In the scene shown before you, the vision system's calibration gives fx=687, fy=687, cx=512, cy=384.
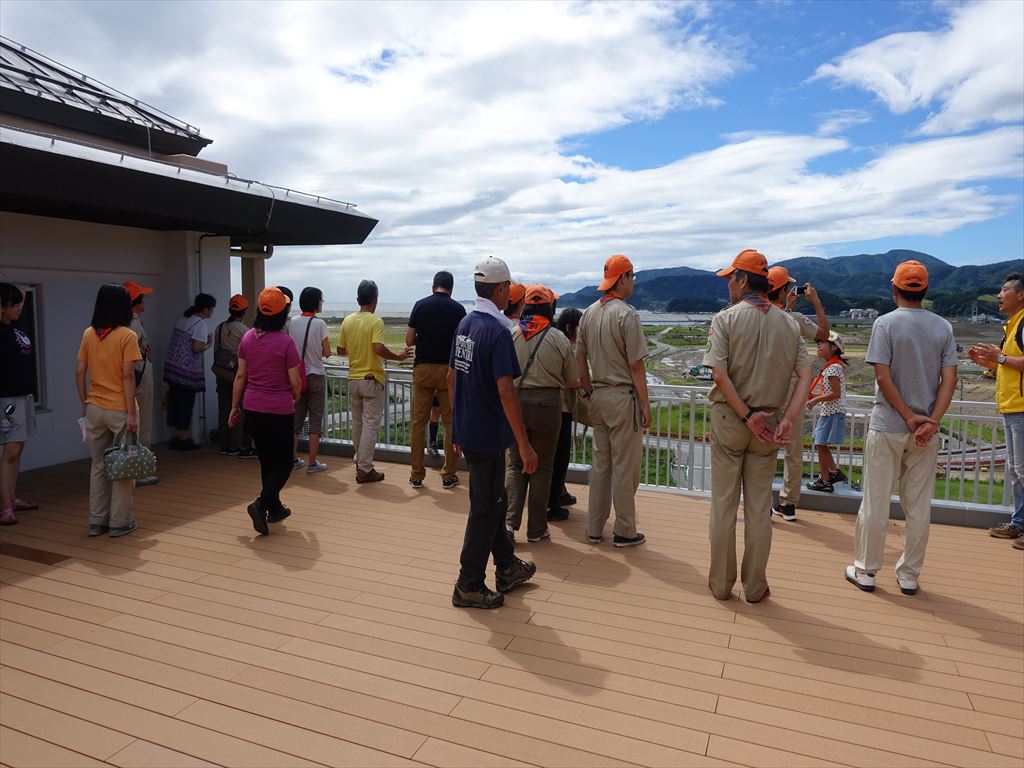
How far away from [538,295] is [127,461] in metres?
3.42

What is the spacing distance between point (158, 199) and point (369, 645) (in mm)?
5061

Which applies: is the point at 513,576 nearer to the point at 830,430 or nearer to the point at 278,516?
the point at 278,516

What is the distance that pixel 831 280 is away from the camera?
62.2 meters

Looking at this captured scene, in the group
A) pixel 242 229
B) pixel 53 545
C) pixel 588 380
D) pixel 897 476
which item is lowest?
pixel 53 545

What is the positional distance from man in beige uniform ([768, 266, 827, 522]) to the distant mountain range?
22 centimetres

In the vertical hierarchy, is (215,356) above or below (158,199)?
below

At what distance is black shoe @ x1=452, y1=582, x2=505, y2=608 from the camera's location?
4223 mm

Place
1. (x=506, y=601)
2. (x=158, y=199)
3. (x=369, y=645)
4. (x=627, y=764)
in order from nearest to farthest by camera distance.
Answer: (x=627, y=764)
(x=369, y=645)
(x=506, y=601)
(x=158, y=199)

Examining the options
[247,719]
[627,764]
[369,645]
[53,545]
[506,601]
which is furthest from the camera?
[53,545]

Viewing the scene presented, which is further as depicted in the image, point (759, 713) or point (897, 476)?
point (897, 476)

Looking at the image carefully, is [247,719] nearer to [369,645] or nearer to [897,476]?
[369,645]

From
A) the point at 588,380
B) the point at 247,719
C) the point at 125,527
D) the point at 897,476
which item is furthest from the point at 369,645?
the point at 897,476

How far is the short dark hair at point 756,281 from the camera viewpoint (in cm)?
417

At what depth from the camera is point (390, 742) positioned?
290 cm
